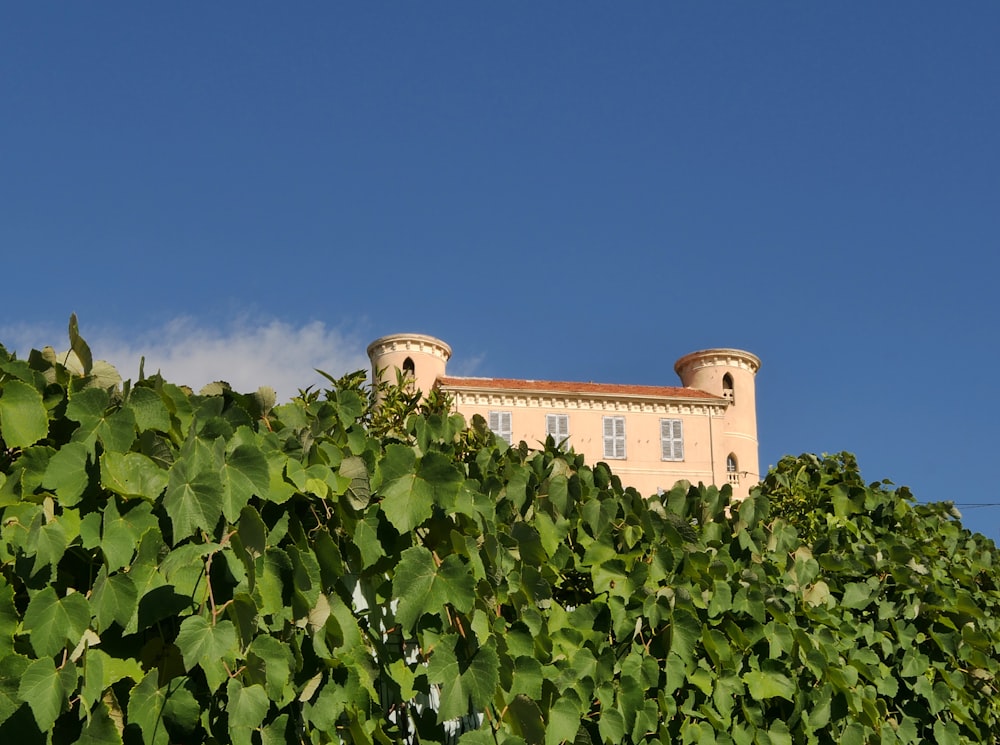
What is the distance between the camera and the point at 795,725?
3.56 meters

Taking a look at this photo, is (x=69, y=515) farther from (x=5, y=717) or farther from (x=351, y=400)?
(x=351, y=400)

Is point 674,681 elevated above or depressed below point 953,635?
below

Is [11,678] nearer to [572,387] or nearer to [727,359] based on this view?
[572,387]

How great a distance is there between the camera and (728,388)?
35.8m

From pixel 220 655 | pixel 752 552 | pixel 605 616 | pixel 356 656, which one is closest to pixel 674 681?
pixel 605 616

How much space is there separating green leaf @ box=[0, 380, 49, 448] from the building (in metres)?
30.1

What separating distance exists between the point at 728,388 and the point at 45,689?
3551cm

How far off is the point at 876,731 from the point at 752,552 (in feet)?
3.53

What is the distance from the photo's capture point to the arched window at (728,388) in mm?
35594

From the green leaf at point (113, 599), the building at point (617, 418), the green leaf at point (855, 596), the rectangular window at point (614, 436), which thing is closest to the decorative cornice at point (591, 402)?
the building at point (617, 418)

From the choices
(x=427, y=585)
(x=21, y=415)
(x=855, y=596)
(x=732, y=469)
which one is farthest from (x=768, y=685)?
(x=732, y=469)

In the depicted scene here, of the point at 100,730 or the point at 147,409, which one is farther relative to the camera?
the point at 147,409

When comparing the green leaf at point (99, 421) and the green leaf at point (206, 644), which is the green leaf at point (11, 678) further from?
the green leaf at point (99, 421)

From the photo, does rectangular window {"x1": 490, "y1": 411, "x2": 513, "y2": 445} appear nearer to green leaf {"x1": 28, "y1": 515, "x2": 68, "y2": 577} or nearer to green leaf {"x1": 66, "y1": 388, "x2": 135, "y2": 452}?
green leaf {"x1": 66, "y1": 388, "x2": 135, "y2": 452}
